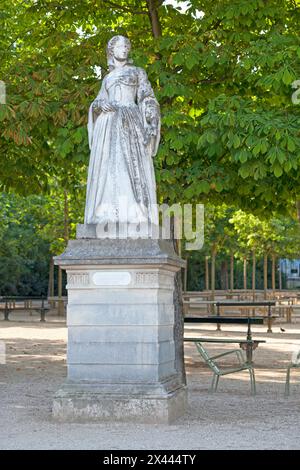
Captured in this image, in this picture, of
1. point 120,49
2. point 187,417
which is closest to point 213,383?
point 187,417

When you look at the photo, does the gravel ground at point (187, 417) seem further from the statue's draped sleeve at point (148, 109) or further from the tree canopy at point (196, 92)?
the statue's draped sleeve at point (148, 109)

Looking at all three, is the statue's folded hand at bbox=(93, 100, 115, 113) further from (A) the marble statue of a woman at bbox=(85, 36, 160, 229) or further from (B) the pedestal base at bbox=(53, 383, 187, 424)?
(B) the pedestal base at bbox=(53, 383, 187, 424)

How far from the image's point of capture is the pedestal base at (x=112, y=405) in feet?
31.7

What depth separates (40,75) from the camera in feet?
47.6

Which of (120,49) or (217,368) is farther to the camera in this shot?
(217,368)

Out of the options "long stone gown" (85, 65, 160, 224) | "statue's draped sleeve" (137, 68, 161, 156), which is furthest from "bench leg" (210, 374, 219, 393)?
"statue's draped sleeve" (137, 68, 161, 156)

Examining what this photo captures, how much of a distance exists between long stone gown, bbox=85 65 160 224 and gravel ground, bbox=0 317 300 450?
228cm

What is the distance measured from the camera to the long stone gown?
1028 centimetres

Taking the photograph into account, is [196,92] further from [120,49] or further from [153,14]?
[120,49]

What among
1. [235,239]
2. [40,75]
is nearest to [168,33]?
[40,75]

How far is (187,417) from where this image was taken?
10391 mm

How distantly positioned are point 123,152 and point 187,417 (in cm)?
299

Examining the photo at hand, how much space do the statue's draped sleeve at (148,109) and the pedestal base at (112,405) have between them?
272 cm
